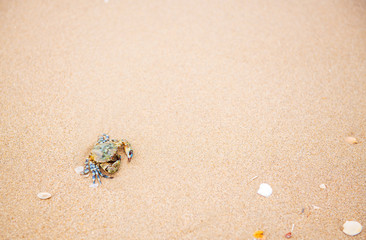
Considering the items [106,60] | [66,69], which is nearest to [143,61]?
[106,60]

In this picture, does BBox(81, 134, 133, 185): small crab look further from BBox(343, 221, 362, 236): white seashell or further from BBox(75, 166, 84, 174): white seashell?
BBox(343, 221, 362, 236): white seashell

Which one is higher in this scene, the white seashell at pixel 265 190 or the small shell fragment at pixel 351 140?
the small shell fragment at pixel 351 140

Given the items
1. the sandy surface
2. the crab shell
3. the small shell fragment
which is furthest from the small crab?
the small shell fragment

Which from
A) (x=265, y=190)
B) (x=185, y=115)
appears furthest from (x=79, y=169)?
(x=265, y=190)

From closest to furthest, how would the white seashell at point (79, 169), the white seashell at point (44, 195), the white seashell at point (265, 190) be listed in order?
the white seashell at point (44, 195)
the white seashell at point (265, 190)
the white seashell at point (79, 169)

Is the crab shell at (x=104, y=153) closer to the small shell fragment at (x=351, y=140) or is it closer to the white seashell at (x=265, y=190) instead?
the white seashell at (x=265, y=190)

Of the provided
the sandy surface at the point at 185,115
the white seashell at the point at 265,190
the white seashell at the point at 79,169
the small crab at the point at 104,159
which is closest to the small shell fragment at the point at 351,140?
the sandy surface at the point at 185,115

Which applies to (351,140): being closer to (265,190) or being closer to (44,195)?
(265,190)

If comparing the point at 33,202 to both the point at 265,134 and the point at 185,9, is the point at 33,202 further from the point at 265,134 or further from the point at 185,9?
the point at 185,9
